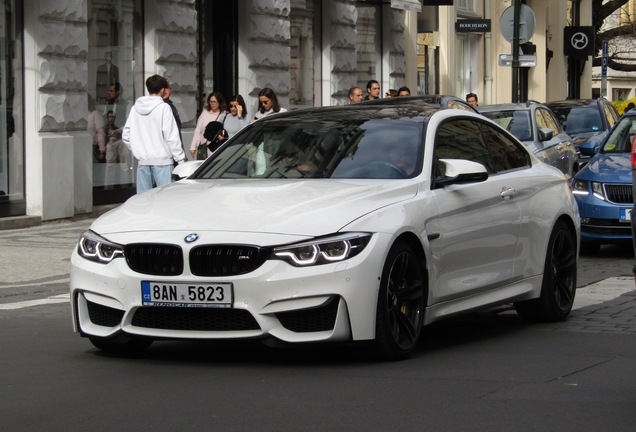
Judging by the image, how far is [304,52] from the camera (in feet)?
83.0

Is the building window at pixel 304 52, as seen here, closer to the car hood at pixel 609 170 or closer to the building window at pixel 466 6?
the car hood at pixel 609 170

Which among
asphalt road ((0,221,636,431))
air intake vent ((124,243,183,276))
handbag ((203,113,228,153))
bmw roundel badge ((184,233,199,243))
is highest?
handbag ((203,113,228,153))

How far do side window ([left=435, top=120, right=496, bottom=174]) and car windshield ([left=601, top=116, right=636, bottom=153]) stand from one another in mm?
7382

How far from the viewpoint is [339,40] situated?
85.4ft

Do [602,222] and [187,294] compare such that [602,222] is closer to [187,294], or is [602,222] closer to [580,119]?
[187,294]

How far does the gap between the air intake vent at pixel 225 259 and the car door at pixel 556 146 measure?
1222 cm

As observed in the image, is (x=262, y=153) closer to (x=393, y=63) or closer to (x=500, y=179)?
(x=500, y=179)

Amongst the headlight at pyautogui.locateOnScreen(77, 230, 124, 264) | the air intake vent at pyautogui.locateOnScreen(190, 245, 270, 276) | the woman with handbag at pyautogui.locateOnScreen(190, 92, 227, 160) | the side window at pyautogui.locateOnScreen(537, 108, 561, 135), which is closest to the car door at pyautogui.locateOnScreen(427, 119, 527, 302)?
the air intake vent at pyautogui.locateOnScreen(190, 245, 270, 276)

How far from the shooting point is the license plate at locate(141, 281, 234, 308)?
6703mm

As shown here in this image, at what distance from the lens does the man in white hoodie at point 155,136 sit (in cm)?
1360

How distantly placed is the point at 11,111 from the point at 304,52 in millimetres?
9754

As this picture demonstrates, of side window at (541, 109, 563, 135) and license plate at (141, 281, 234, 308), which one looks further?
side window at (541, 109, 563, 135)

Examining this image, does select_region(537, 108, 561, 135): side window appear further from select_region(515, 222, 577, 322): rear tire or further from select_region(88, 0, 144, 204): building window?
select_region(515, 222, 577, 322): rear tire

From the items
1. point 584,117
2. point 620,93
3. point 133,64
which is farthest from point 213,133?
point 620,93
